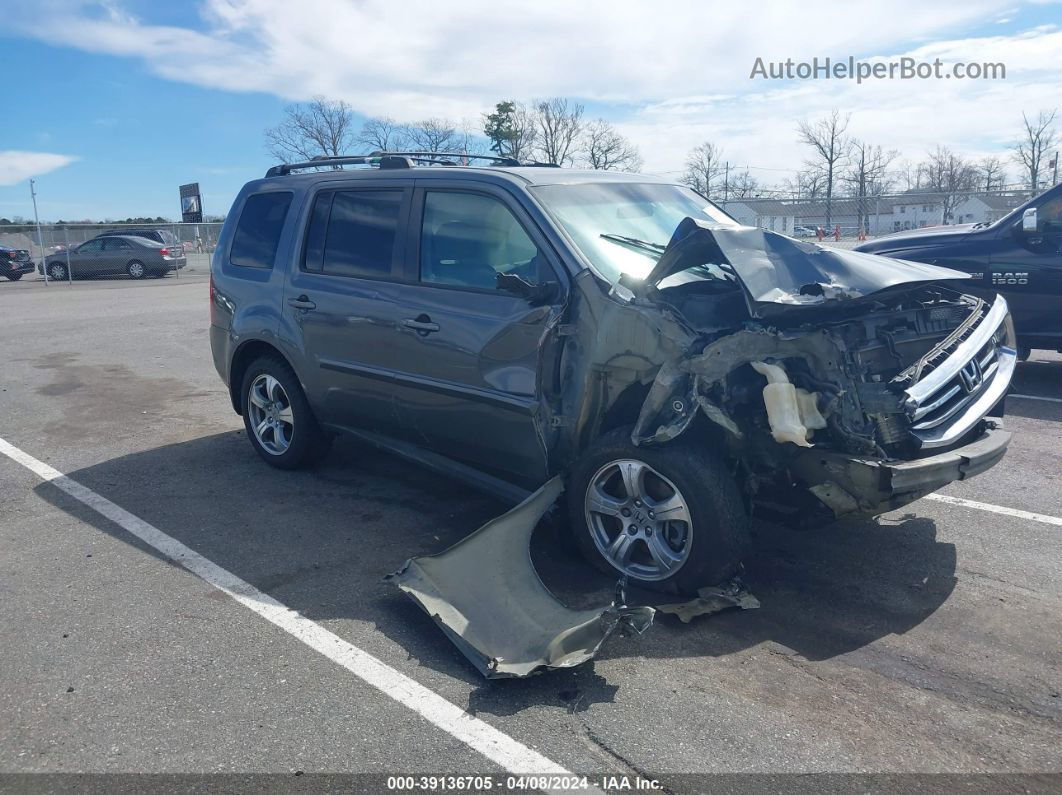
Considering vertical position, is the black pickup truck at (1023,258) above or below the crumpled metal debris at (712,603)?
above

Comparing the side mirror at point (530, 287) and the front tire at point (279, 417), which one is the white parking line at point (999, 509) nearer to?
the side mirror at point (530, 287)

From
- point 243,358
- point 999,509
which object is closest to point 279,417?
point 243,358

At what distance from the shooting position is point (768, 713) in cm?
319

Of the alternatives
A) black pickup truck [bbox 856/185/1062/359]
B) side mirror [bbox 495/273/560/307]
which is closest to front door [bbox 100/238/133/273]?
black pickup truck [bbox 856/185/1062/359]

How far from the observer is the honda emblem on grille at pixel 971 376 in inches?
165

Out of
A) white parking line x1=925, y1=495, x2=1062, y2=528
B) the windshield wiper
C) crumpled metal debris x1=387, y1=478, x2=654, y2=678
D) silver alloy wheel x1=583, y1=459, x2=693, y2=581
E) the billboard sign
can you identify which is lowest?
white parking line x1=925, y1=495, x2=1062, y2=528

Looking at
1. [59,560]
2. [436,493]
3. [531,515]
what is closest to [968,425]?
[531,515]

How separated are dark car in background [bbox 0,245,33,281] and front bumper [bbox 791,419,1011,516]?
3195cm

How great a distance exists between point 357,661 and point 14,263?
31.3 metres

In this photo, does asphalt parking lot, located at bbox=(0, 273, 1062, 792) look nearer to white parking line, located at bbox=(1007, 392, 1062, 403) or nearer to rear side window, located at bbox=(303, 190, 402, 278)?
rear side window, located at bbox=(303, 190, 402, 278)

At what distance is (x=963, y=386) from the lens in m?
4.18

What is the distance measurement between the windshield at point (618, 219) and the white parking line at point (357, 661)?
2.07 meters

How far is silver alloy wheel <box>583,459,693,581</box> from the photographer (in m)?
3.99

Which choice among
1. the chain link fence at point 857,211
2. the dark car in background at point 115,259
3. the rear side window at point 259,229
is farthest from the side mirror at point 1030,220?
the dark car in background at point 115,259
